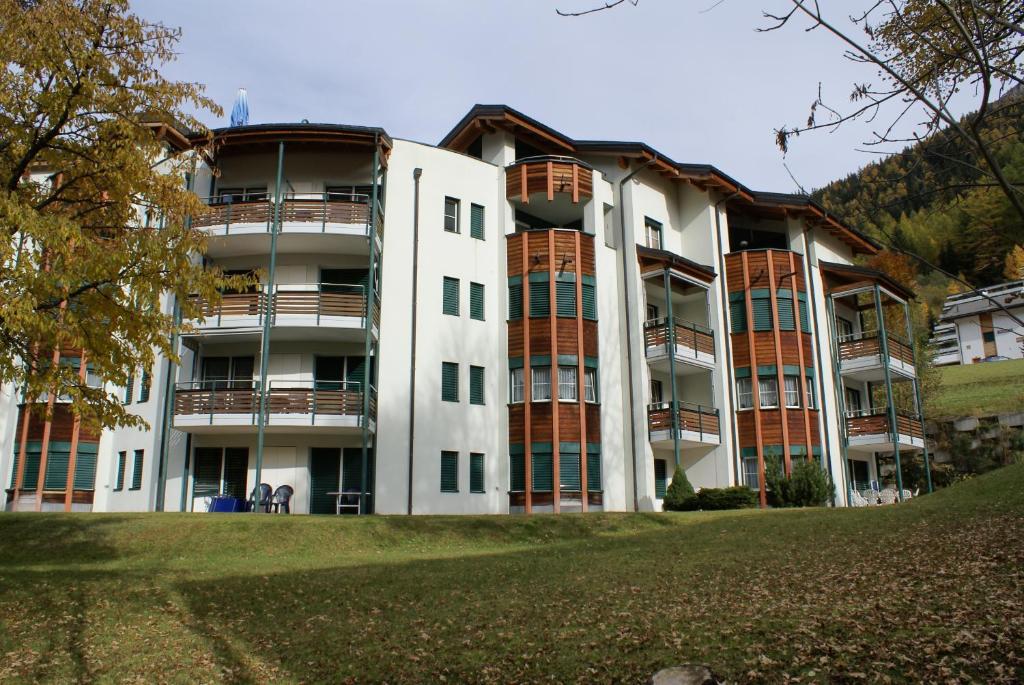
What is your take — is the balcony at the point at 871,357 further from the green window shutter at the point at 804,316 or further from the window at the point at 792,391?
the window at the point at 792,391

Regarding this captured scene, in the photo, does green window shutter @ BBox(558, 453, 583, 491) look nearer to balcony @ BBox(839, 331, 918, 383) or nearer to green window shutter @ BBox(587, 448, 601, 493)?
green window shutter @ BBox(587, 448, 601, 493)

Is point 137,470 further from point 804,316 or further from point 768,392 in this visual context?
point 804,316

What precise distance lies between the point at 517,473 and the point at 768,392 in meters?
11.7

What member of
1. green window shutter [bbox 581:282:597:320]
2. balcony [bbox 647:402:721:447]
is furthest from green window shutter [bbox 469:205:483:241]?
balcony [bbox 647:402:721:447]

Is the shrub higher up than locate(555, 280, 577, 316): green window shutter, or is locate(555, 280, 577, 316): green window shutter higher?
locate(555, 280, 577, 316): green window shutter

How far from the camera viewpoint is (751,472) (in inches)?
1373

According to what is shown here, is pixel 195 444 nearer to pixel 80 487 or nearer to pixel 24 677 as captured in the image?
pixel 80 487

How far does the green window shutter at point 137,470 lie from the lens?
2981cm

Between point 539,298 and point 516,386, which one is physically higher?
point 539,298

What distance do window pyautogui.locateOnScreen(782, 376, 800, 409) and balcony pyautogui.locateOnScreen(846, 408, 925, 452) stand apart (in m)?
3.83

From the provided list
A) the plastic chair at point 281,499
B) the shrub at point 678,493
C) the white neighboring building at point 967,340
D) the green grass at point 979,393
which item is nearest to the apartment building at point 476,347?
the plastic chair at point 281,499

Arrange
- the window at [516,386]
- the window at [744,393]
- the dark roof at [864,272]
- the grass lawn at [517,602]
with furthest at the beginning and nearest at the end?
the dark roof at [864,272] → the window at [744,393] → the window at [516,386] → the grass lawn at [517,602]

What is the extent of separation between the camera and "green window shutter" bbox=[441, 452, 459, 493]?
30.4 m

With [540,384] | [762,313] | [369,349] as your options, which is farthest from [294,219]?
[762,313]
